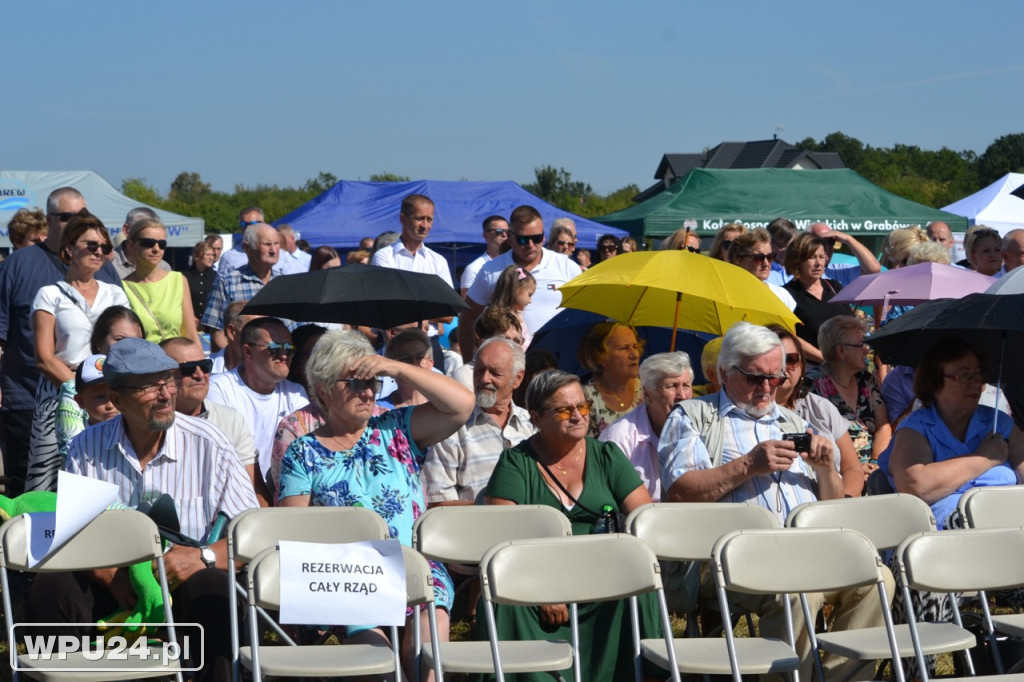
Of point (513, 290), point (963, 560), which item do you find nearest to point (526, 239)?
point (513, 290)

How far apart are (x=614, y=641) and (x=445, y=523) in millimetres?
778

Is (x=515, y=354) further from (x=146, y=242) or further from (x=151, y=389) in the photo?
(x=146, y=242)

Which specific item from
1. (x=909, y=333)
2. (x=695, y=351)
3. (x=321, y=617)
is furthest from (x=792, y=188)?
(x=321, y=617)

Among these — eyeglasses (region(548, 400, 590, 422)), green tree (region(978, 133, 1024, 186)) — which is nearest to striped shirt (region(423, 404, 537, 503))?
eyeglasses (region(548, 400, 590, 422))

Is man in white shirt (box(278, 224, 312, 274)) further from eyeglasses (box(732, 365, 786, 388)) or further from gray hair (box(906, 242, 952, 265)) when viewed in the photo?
eyeglasses (box(732, 365, 786, 388))

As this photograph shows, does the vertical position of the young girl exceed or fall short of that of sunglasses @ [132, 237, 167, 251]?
it falls short

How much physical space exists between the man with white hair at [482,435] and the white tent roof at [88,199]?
60.8ft

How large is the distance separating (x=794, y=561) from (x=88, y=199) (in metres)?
23.4

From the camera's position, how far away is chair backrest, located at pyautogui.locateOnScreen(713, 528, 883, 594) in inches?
155

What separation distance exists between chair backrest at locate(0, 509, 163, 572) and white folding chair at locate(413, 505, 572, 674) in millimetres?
953

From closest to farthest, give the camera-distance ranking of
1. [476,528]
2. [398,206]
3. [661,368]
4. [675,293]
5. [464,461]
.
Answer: [476,528]
[464,461]
[661,368]
[675,293]
[398,206]

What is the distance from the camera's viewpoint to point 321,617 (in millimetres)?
3512

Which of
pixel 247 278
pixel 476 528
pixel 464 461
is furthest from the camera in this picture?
pixel 247 278

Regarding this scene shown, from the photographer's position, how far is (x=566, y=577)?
3.90 meters
